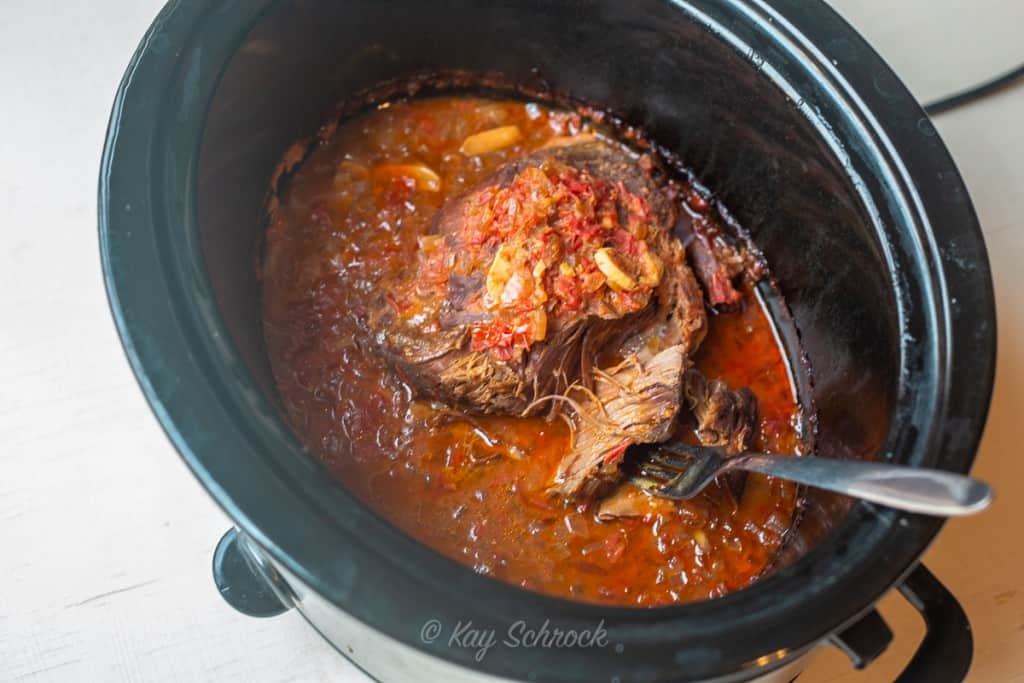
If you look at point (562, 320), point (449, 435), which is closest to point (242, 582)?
point (449, 435)

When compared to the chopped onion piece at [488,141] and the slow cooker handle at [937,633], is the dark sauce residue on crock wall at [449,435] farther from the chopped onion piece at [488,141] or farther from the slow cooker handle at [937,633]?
the slow cooker handle at [937,633]

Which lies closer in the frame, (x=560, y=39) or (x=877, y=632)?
(x=877, y=632)

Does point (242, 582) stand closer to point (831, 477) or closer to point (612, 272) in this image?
point (612, 272)

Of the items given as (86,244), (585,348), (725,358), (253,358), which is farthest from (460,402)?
(86,244)

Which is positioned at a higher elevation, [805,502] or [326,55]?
[326,55]

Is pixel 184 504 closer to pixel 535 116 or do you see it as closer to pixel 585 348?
pixel 585 348
